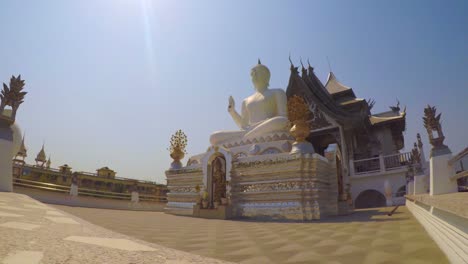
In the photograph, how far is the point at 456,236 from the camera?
2.38 m

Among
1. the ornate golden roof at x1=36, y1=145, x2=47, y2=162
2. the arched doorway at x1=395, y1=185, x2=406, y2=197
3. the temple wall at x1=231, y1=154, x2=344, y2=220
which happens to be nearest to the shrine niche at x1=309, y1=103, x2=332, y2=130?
the arched doorway at x1=395, y1=185, x2=406, y2=197

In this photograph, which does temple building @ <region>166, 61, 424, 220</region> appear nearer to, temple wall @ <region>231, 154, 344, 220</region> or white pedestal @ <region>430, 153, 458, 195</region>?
temple wall @ <region>231, 154, 344, 220</region>

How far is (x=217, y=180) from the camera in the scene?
36.2 feet

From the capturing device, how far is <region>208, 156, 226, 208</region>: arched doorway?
10783 millimetres

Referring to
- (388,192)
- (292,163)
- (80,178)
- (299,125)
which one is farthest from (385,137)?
(80,178)

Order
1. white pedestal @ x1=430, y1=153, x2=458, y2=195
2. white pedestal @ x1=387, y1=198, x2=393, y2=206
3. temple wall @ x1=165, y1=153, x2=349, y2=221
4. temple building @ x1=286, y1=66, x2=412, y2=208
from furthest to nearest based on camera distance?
temple building @ x1=286, y1=66, x2=412, y2=208
white pedestal @ x1=387, y1=198, x2=393, y2=206
temple wall @ x1=165, y1=153, x2=349, y2=221
white pedestal @ x1=430, y1=153, x2=458, y2=195

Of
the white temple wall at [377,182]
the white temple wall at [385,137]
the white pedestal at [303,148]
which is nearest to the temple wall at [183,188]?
the white pedestal at [303,148]

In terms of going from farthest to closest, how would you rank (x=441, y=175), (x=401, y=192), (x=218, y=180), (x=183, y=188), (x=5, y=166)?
1. (x=401, y=192)
2. (x=183, y=188)
3. (x=218, y=180)
4. (x=5, y=166)
5. (x=441, y=175)

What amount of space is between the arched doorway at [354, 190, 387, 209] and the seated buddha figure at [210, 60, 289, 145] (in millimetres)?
8099

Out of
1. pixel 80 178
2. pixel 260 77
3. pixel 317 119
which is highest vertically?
pixel 260 77

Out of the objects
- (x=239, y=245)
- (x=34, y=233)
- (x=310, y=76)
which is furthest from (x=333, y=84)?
(x=34, y=233)

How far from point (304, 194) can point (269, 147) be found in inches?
134

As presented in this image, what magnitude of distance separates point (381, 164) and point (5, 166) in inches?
715

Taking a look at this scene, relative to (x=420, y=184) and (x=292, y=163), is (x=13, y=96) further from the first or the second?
(x=420, y=184)
